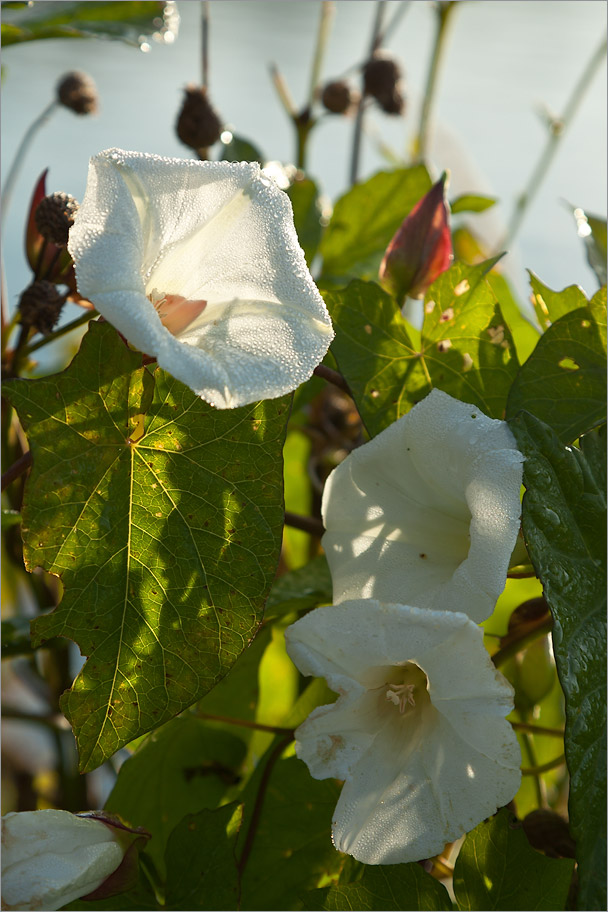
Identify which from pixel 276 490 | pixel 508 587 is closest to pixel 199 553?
pixel 276 490

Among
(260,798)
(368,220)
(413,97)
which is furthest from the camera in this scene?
(413,97)

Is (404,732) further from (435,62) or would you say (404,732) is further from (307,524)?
(435,62)

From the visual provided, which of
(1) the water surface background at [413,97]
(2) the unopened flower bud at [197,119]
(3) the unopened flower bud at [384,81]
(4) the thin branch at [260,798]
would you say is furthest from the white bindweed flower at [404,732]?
(1) the water surface background at [413,97]

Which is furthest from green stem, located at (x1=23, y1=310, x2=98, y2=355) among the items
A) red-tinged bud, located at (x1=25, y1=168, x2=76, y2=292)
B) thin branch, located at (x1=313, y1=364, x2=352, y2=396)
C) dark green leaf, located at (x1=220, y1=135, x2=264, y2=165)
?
dark green leaf, located at (x1=220, y1=135, x2=264, y2=165)

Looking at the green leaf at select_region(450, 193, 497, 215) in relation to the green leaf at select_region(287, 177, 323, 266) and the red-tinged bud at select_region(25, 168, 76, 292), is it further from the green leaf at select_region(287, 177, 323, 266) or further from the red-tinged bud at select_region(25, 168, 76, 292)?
the red-tinged bud at select_region(25, 168, 76, 292)

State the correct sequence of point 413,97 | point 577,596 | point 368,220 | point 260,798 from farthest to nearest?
point 413,97
point 368,220
point 260,798
point 577,596

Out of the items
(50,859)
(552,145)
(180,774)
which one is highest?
(552,145)

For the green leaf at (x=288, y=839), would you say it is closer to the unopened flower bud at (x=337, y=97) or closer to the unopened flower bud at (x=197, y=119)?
the unopened flower bud at (x=197, y=119)

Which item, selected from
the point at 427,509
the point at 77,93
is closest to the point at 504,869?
the point at 427,509
